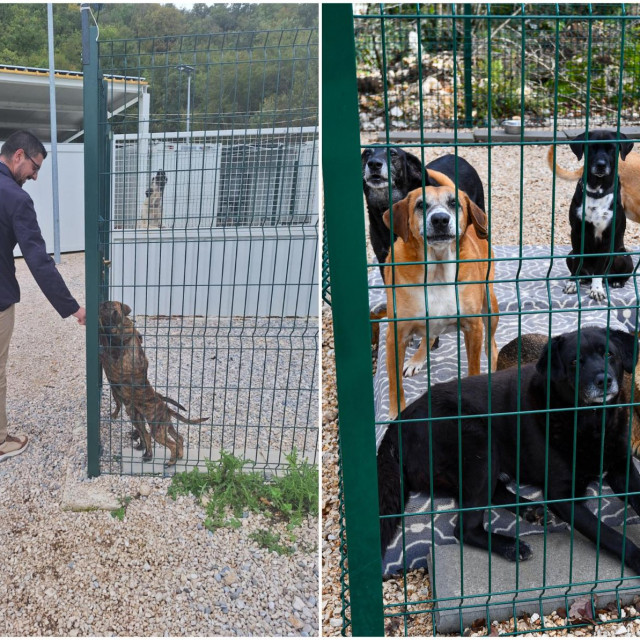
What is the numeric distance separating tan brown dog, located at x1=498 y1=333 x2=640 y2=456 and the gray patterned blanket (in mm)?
103

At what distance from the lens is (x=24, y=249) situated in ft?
12.5

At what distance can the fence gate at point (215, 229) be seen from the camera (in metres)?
3.37

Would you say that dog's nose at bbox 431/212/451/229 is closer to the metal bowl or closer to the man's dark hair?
the man's dark hair

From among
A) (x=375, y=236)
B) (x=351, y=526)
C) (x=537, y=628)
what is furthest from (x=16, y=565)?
(x=375, y=236)

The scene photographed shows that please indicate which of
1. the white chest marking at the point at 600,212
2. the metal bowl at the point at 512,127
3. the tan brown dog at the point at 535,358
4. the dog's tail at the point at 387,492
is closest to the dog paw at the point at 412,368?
the tan brown dog at the point at 535,358

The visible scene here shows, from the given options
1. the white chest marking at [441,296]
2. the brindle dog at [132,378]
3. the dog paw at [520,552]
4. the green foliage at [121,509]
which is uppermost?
the white chest marking at [441,296]

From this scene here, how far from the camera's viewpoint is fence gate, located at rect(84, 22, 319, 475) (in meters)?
3.37

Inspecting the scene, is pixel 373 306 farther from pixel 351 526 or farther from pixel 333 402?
pixel 351 526

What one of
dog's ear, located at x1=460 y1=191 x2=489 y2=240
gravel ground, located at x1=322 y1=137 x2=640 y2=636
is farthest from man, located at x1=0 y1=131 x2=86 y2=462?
dog's ear, located at x1=460 y1=191 x2=489 y2=240

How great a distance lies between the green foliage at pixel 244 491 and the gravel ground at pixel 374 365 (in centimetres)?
12

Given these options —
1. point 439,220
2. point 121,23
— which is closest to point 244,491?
point 439,220

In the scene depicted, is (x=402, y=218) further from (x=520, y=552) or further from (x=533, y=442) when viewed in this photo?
(x=520, y=552)

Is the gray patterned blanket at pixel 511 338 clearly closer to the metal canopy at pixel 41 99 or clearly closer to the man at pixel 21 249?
the man at pixel 21 249

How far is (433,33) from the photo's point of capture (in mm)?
9406
